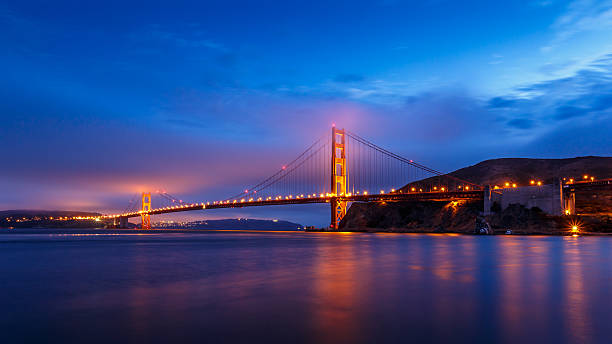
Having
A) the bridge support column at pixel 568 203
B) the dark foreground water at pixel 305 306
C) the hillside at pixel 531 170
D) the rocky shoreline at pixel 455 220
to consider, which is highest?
the hillside at pixel 531 170

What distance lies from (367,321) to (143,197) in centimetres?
16565

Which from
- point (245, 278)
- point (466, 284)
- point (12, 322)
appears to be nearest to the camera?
point (12, 322)

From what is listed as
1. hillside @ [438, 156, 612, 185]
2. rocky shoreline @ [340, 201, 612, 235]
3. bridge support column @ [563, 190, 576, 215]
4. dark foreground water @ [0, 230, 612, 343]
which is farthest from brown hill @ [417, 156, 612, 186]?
dark foreground water @ [0, 230, 612, 343]

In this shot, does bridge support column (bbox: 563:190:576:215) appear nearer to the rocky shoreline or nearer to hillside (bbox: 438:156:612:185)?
the rocky shoreline

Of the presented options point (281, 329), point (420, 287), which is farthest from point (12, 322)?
point (420, 287)

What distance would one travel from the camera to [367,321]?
761 centimetres

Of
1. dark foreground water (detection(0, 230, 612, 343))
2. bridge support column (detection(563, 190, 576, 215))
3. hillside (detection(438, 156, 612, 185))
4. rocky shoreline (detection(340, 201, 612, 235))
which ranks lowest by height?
rocky shoreline (detection(340, 201, 612, 235))

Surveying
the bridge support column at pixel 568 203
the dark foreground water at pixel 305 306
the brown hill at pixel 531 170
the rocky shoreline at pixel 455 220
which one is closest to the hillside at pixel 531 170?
the brown hill at pixel 531 170

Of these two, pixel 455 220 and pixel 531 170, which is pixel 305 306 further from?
pixel 531 170

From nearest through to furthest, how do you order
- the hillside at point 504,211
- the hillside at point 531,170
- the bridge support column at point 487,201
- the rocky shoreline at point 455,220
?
the rocky shoreline at point 455,220
the hillside at point 504,211
the bridge support column at point 487,201
the hillside at point 531,170

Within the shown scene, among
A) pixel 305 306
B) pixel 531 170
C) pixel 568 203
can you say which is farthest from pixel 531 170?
pixel 305 306

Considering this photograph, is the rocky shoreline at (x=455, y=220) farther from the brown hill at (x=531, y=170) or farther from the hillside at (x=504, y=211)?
the brown hill at (x=531, y=170)

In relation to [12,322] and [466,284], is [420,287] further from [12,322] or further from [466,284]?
[12,322]

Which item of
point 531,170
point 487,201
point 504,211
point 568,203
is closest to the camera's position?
point 568,203
